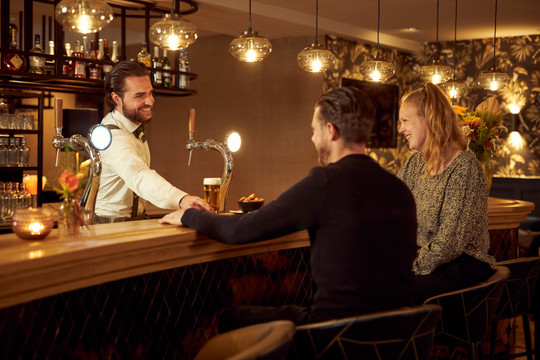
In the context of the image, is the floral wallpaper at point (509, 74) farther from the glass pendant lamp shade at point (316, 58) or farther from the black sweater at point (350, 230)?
the black sweater at point (350, 230)

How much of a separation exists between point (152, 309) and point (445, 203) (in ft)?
4.24

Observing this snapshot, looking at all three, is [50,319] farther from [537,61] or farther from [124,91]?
→ [537,61]

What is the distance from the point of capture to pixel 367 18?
23.4ft

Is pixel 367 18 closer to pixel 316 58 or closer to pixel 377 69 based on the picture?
pixel 377 69

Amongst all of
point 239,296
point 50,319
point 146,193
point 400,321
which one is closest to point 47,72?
point 146,193

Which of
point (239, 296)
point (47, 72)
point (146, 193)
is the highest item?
point (47, 72)

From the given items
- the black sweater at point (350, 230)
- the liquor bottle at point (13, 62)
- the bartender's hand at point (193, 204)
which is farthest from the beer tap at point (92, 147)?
the liquor bottle at point (13, 62)

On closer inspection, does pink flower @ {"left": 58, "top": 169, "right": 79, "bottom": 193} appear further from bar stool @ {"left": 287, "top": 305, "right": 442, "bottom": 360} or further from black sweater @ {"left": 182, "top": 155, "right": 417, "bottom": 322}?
bar stool @ {"left": 287, "top": 305, "right": 442, "bottom": 360}

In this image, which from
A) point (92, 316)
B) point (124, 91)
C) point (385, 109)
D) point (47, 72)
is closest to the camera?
point (92, 316)

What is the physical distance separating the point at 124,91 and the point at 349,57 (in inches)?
213

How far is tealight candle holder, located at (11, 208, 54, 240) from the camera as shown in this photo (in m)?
1.87

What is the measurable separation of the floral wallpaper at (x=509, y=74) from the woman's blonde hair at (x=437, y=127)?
4.96 meters

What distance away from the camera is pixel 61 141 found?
7.45ft

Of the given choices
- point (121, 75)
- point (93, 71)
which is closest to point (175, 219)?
point (121, 75)
